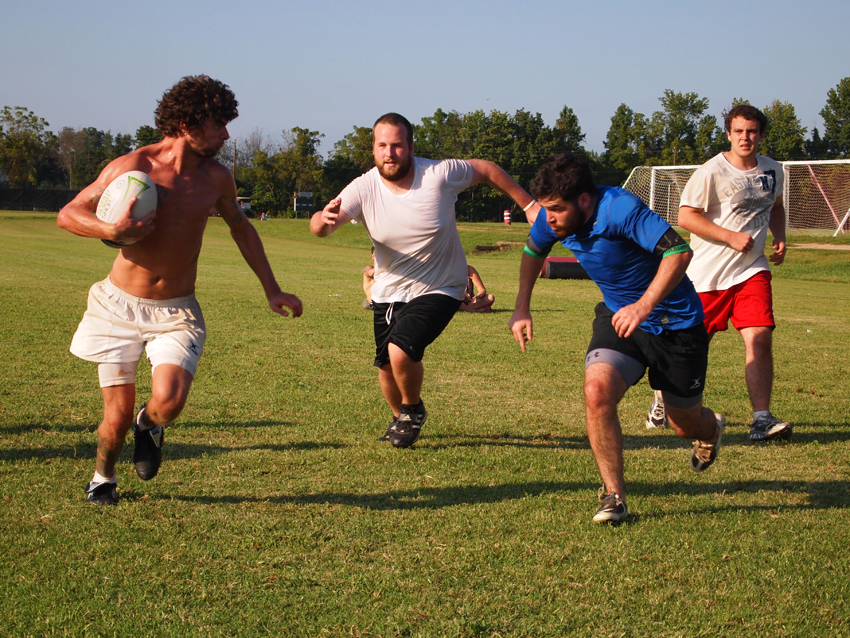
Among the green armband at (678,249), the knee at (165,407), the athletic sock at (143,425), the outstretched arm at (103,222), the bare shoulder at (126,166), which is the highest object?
the bare shoulder at (126,166)

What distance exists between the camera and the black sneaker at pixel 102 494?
429 cm

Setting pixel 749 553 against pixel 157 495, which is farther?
pixel 157 495

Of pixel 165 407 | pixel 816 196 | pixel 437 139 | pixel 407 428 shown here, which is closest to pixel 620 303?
pixel 407 428

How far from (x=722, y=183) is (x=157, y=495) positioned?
186 inches

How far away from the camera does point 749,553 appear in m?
3.84

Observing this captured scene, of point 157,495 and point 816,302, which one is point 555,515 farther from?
point 816,302

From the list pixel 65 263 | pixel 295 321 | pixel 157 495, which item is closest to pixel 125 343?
pixel 157 495

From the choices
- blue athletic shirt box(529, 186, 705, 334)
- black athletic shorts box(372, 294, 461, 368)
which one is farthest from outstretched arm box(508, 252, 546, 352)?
black athletic shorts box(372, 294, 461, 368)

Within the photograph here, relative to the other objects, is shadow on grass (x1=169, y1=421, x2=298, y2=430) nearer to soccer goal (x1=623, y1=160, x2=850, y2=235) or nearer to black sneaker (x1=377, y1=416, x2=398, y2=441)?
black sneaker (x1=377, y1=416, x2=398, y2=441)

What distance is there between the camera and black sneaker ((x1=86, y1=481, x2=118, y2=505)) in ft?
14.1

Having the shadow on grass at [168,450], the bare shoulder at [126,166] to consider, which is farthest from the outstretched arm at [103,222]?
the shadow on grass at [168,450]

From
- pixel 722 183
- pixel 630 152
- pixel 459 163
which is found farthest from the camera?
pixel 630 152

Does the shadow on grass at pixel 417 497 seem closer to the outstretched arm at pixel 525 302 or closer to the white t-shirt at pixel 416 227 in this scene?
the outstretched arm at pixel 525 302

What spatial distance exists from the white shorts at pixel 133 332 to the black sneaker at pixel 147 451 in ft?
1.06
